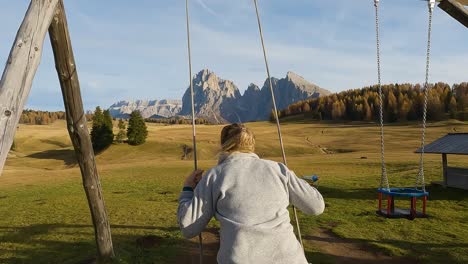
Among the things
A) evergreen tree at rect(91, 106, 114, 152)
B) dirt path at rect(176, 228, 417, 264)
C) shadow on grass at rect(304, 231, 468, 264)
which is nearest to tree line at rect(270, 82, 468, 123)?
evergreen tree at rect(91, 106, 114, 152)

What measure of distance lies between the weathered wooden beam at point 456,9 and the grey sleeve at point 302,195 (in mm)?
6813

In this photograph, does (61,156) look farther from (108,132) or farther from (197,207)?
(197,207)

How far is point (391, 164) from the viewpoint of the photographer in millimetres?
40188

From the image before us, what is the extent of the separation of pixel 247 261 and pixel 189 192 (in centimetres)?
75

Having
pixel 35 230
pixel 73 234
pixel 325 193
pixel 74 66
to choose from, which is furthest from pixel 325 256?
pixel 325 193

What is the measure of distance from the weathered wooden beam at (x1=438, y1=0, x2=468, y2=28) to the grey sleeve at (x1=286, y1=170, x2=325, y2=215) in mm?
6813

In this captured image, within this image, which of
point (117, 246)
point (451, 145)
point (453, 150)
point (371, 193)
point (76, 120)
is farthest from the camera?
point (451, 145)

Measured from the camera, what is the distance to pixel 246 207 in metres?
3.30

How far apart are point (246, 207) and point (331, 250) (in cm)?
859

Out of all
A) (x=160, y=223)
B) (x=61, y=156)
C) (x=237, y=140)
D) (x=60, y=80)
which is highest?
(x=60, y=80)

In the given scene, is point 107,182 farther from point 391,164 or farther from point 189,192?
point 189,192

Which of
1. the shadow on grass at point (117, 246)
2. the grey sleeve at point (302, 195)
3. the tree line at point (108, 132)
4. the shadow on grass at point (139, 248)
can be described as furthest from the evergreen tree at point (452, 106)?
the grey sleeve at point (302, 195)

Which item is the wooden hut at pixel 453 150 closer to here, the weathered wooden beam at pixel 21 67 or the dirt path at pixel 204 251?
the dirt path at pixel 204 251

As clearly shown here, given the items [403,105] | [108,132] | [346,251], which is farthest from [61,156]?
[403,105]
